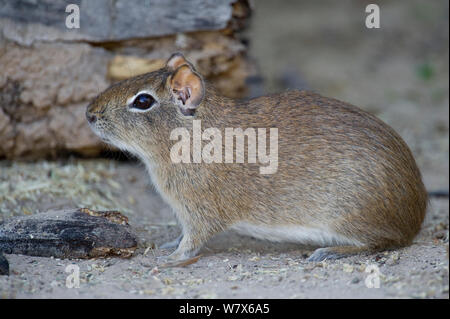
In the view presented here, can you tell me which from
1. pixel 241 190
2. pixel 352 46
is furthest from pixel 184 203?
pixel 352 46

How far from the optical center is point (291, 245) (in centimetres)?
620

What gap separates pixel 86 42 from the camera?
705 cm

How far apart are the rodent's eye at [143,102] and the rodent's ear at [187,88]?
0.22m

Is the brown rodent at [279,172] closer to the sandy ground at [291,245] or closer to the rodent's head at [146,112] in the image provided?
the rodent's head at [146,112]

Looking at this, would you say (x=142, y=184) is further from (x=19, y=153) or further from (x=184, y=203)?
(x=184, y=203)

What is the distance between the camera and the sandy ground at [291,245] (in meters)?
4.52

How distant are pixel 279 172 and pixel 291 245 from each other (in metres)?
1.06

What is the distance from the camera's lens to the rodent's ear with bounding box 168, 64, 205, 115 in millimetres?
5336

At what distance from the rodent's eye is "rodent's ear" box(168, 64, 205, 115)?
22cm

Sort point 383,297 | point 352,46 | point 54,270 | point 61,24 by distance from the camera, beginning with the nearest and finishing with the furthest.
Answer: point 383,297
point 54,270
point 61,24
point 352,46

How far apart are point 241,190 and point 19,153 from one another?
314cm

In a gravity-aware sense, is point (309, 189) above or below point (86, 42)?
below

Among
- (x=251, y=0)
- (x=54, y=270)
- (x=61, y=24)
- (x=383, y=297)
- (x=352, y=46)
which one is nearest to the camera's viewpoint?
(x=383, y=297)

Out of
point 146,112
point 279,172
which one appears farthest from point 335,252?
point 146,112
